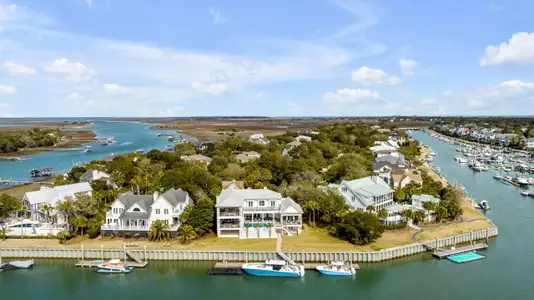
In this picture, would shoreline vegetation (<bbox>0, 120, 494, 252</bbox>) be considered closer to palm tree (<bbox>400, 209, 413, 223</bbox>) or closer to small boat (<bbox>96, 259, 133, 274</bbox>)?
palm tree (<bbox>400, 209, 413, 223</bbox>)

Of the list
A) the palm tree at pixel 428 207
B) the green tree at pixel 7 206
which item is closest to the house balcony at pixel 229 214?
the palm tree at pixel 428 207

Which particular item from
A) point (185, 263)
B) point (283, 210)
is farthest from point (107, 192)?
point (283, 210)

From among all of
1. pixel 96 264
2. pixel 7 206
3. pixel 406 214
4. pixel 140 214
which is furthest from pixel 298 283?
pixel 7 206

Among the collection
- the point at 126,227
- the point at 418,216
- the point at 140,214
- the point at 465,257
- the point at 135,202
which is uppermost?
the point at 135,202

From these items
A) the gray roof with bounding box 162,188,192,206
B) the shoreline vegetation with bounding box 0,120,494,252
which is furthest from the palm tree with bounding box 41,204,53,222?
the gray roof with bounding box 162,188,192,206

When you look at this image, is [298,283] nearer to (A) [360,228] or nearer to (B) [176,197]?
(A) [360,228]

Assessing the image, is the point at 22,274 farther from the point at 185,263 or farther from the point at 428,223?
the point at 428,223

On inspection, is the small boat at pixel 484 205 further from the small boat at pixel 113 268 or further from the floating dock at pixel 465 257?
the small boat at pixel 113 268
